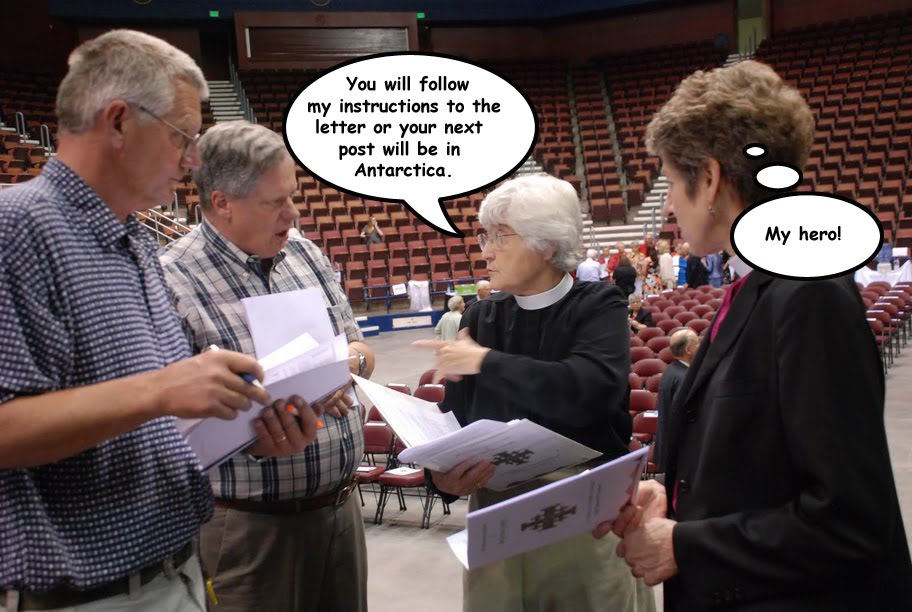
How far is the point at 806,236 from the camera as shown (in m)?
1.50

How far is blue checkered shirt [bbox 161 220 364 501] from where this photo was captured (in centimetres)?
208

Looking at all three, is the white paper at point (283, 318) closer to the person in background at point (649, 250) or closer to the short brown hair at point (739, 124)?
the short brown hair at point (739, 124)

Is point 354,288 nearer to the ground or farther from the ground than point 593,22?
nearer to the ground

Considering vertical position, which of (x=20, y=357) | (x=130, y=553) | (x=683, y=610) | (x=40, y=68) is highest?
(x=40, y=68)

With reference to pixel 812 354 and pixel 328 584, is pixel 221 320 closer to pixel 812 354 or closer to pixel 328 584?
pixel 328 584

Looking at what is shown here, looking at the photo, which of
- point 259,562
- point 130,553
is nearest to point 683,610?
point 130,553

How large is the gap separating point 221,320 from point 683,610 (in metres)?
1.26

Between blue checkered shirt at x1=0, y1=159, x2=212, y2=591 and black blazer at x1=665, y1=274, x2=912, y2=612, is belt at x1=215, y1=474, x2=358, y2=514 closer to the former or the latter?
blue checkered shirt at x1=0, y1=159, x2=212, y2=591

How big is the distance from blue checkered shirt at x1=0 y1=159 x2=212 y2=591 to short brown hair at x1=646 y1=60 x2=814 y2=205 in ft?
3.26

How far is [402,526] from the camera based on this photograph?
5797 millimetres

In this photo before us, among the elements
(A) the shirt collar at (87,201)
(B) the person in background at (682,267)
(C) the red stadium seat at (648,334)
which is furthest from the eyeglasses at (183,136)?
(B) the person in background at (682,267)

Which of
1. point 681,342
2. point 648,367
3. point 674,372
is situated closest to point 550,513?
point 674,372

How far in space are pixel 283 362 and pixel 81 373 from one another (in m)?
0.32

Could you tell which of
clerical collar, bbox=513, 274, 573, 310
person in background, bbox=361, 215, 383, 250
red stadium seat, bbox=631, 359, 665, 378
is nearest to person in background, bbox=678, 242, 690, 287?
person in background, bbox=361, 215, 383, 250
